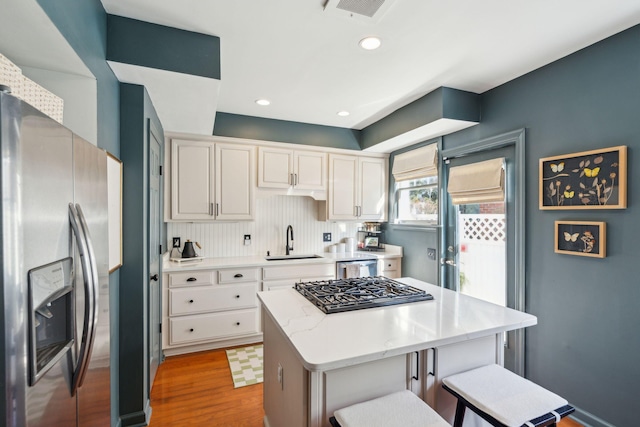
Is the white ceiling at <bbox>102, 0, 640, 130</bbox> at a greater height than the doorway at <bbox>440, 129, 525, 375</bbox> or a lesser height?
greater

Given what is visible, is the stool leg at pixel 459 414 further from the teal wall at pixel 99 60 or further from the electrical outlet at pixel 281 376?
the teal wall at pixel 99 60

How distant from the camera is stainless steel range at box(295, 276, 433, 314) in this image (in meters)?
1.69

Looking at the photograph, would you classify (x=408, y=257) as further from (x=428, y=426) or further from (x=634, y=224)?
(x=428, y=426)

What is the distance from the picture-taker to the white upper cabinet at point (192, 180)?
317cm

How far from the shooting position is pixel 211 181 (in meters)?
3.30

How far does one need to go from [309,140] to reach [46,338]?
321 cm

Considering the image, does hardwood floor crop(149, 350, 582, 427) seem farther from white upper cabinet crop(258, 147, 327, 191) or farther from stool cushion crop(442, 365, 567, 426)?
white upper cabinet crop(258, 147, 327, 191)

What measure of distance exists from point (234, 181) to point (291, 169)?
68 cm

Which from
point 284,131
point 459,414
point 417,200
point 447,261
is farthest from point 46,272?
point 417,200

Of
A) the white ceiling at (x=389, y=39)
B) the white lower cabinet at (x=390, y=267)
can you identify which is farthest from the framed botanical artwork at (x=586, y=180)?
the white lower cabinet at (x=390, y=267)

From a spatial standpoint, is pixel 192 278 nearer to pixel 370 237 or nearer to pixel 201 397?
pixel 201 397

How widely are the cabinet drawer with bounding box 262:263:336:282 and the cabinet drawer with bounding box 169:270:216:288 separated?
543mm

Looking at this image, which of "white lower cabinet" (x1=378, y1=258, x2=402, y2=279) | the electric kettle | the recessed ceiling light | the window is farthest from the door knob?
the electric kettle

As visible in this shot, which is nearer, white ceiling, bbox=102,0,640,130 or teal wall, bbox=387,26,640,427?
white ceiling, bbox=102,0,640,130
